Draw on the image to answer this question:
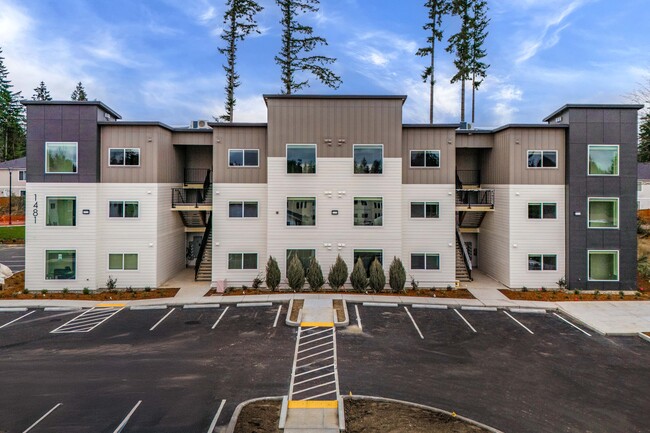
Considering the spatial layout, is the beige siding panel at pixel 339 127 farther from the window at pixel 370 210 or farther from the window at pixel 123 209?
the window at pixel 123 209

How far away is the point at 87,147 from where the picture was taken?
20547mm

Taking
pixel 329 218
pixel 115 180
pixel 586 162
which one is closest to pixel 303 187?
pixel 329 218

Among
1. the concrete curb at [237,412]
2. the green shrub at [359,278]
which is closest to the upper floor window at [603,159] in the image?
the green shrub at [359,278]

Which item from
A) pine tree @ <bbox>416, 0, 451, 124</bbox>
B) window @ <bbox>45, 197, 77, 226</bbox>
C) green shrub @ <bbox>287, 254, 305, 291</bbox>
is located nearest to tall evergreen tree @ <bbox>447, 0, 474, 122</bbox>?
pine tree @ <bbox>416, 0, 451, 124</bbox>

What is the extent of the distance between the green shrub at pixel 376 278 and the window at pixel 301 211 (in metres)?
4.03

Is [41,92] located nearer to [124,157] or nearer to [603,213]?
[124,157]

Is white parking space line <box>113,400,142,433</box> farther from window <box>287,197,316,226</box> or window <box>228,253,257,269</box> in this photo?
window <box>287,197,316,226</box>

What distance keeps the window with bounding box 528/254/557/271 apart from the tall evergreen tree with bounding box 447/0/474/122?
1472cm

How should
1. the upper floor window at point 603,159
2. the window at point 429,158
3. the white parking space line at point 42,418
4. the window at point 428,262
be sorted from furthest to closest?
the window at point 429,158 < the window at point 428,262 < the upper floor window at point 603,159 < the white parking space line at point 42,418

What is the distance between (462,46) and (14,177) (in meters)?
61.5

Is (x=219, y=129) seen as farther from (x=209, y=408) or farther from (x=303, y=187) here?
(x=209, y=408)

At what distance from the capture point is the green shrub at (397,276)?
2011 centimetres

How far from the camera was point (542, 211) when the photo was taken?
21.3 metres

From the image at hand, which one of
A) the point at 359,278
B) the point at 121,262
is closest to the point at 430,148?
the point at 359,278
